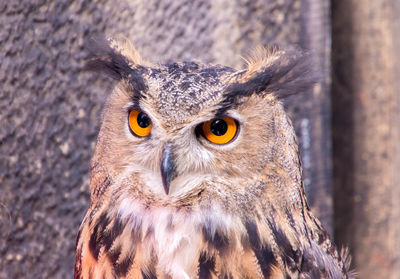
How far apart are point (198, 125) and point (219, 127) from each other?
0.13ft

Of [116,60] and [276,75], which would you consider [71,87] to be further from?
[276,75]

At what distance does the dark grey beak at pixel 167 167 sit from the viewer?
85cm

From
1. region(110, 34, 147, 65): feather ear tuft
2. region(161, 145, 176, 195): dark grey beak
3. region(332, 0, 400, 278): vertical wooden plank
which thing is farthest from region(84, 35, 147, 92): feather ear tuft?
region(332, 0, 400, 278): vertical wooden plank

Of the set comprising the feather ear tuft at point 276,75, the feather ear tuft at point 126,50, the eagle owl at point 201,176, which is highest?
the feather ear tuft at point 126,50

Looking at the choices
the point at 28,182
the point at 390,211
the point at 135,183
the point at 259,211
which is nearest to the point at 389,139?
the point at 390,211

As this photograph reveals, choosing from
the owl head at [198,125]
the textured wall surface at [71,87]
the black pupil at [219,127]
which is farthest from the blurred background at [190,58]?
the black pupil at [219,127]

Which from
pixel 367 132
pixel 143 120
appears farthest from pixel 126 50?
pixel 367 132

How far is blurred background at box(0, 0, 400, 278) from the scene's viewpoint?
1077 millimetres

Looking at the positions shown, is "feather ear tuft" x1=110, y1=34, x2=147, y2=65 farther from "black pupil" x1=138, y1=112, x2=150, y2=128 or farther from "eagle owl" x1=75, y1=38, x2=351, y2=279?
"black pupil" x1=138, y1=112, x2=150, y2=128

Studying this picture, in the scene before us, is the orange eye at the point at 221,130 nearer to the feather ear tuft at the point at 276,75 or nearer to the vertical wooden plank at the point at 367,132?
the feather ear tuft at the point at 276,75

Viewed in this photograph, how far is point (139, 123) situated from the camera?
90 centimetres

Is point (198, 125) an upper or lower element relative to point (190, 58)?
lower

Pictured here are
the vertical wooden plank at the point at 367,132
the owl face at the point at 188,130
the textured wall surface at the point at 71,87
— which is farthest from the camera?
the vertical wooden plank at the point at 367,132

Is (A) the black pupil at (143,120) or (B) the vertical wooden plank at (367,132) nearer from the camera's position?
(A) the black pupil at (143,120)
